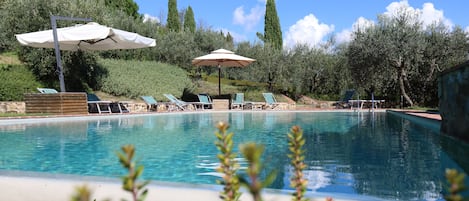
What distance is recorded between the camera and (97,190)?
115 inches

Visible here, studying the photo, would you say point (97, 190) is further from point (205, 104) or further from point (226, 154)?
point (205, 104)

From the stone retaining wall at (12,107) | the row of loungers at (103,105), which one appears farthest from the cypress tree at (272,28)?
the stone retaining wall at (12,107)

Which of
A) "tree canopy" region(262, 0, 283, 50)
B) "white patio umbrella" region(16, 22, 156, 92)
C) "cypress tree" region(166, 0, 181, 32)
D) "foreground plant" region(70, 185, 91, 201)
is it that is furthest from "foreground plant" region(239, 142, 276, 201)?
"cypress tree" region(166, 0, 181, 32)

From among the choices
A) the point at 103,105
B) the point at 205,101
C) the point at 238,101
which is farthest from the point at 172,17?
the point at 103,105

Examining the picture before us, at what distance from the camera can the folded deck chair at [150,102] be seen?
16984mm

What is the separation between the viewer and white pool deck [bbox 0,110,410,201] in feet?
8.57

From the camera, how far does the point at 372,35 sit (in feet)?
57.1

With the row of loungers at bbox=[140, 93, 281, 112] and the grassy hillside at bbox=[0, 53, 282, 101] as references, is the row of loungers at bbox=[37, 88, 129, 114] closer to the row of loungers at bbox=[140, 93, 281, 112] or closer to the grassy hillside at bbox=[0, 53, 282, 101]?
the grassy hillside at bbox=[0, 53, 282, 101]

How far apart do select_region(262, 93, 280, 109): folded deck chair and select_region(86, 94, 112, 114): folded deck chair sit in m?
8.09

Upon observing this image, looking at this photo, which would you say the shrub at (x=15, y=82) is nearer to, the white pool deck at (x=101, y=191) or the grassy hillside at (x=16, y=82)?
the grassy hillside at (x=16, y=82)

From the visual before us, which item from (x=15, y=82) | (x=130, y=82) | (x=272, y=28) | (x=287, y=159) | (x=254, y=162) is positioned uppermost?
(x=272, y=28)

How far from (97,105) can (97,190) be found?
12741 millimetres

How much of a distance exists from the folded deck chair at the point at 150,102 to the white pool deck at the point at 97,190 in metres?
13.6

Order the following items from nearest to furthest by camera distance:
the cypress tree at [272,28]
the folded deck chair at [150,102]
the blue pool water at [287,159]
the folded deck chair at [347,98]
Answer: the blue pool water at [287,159]
the folded deck chair at [150,102]
the folded deck chair at [347,98]
the cypress tree at [272,28]
